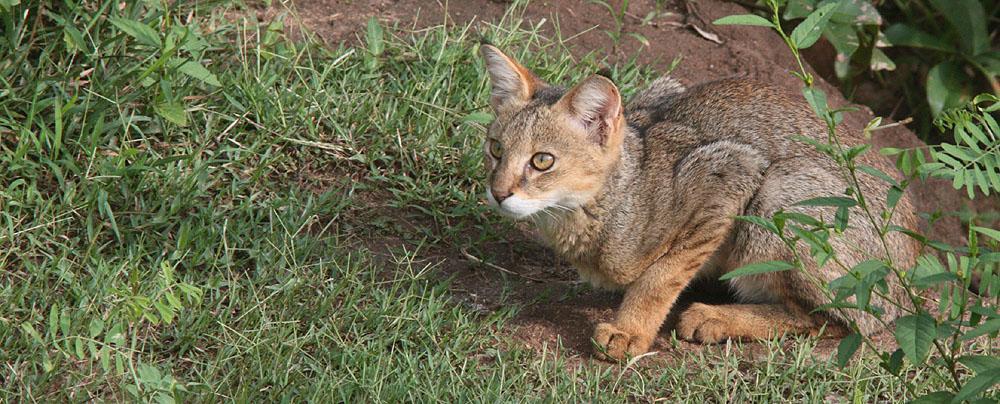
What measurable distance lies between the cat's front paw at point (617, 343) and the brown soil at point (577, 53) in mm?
99

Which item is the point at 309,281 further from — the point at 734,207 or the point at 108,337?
the point at 734,207

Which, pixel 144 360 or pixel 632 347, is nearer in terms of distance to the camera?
pixel 144 360

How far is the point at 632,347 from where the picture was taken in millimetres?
4902

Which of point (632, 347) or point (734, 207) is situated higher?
point (734, 207)

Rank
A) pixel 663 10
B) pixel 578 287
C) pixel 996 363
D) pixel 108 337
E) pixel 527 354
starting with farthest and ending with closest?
pixel 663 10 < pixel 578 287 < pixel 527 354 < pixel 108 337 < pixel 996 363

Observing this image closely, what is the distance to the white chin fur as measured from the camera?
15.7 feet

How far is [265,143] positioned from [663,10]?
2924 millimetres

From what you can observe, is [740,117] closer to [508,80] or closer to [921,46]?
[508,80]

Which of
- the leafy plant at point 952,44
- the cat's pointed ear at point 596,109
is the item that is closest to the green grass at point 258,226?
the cat's pointed ear at point 596,109

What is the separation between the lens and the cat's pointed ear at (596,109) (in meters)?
4.86

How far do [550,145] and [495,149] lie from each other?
0.26m

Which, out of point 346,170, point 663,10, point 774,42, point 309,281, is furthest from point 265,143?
point 774,42

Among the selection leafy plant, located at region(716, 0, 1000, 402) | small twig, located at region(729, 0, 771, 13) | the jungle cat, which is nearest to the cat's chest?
the jungle cat

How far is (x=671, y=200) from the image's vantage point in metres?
5.17
